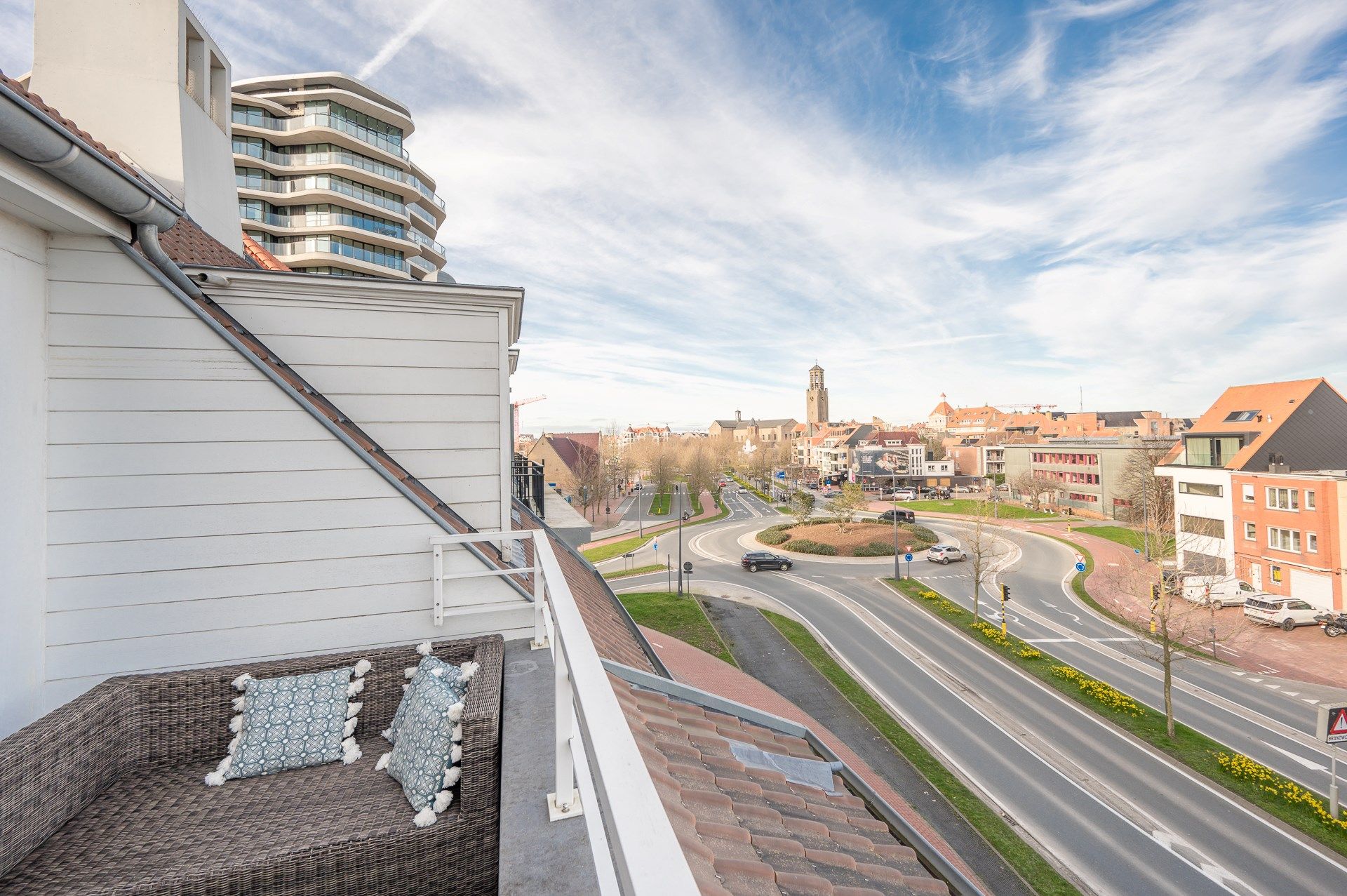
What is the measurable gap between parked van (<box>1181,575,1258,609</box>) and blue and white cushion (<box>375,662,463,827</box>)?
2860cm

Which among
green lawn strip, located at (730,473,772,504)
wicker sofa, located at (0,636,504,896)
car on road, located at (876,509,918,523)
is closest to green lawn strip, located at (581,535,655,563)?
car on road, located at (876,509,918,523)

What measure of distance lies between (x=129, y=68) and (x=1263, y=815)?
2183 cm

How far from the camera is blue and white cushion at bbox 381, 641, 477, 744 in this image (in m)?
3.31

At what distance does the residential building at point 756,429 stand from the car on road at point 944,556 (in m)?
93.8

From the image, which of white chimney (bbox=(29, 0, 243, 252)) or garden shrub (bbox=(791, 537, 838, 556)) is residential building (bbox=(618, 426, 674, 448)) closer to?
garden shrub (bbox=(791, 537, 838, 556))

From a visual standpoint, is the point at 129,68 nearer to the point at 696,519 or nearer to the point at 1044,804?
the point at 1044,804

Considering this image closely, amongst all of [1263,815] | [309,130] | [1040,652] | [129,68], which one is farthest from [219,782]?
[309,130]

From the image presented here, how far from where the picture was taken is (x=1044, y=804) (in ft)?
36.2

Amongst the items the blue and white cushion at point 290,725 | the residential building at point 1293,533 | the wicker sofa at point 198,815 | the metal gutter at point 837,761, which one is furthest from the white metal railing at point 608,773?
the residential building at point 1293,533

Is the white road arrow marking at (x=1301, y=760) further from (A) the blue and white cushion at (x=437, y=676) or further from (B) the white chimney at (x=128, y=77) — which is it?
(B) the white chimney at (x=128, y=77)

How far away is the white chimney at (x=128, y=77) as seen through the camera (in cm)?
634

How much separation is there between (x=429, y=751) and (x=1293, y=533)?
3247 centimetres

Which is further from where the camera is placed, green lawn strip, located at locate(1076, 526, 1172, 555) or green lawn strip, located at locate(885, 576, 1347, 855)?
green lawn strip, located at locate(1076, 526, 1172, 555)

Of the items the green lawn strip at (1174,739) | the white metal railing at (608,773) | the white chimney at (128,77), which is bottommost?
the green lawn strip at (1174,739)
